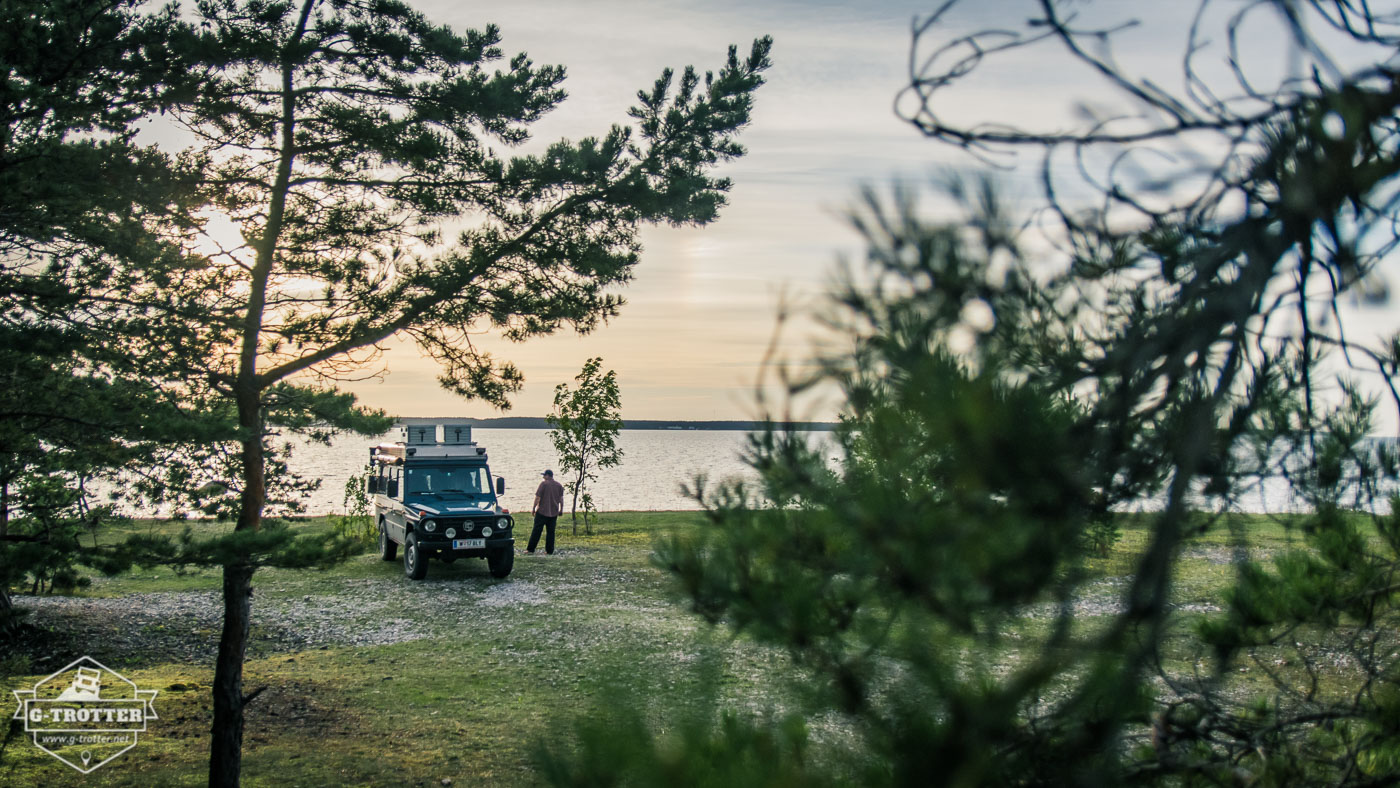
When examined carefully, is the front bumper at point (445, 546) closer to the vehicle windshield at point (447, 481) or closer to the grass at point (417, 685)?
the grass at point (417, 685)

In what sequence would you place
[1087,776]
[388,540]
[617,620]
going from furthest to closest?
[388,540] → [617,620] → [1087,776]

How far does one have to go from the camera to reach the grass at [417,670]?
19.3 feet

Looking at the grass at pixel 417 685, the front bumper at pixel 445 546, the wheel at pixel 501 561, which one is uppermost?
the front bumper at pixel 445 546

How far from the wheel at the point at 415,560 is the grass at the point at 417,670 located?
267 mm

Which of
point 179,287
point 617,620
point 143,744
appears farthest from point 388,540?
point 179,287

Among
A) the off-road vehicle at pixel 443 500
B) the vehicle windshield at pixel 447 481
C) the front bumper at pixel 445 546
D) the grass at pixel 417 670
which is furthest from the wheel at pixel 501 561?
the vehicle windshield at pixel 447 481

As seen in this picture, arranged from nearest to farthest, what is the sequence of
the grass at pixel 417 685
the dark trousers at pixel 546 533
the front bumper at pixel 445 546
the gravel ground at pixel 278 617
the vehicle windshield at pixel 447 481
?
the grass at pixel 417 685 < the gravel ground at pixel 278 617 < the front bumper at pixel 445 546 < the vehicle windshield at pixel 447 481 < the dark trousers at pixel 546 533

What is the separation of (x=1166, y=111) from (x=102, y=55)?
22.2 ft

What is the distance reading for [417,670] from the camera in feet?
29.4

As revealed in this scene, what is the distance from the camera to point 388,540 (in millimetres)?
16578

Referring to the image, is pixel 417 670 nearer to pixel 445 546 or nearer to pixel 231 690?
pixel 231 690

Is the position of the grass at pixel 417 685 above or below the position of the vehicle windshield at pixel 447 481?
below

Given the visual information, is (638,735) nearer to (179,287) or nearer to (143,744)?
(179,287)

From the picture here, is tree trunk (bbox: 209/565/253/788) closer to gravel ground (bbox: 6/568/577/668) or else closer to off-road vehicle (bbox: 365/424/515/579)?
gravel ground (bbox: 6/568/577/668)
